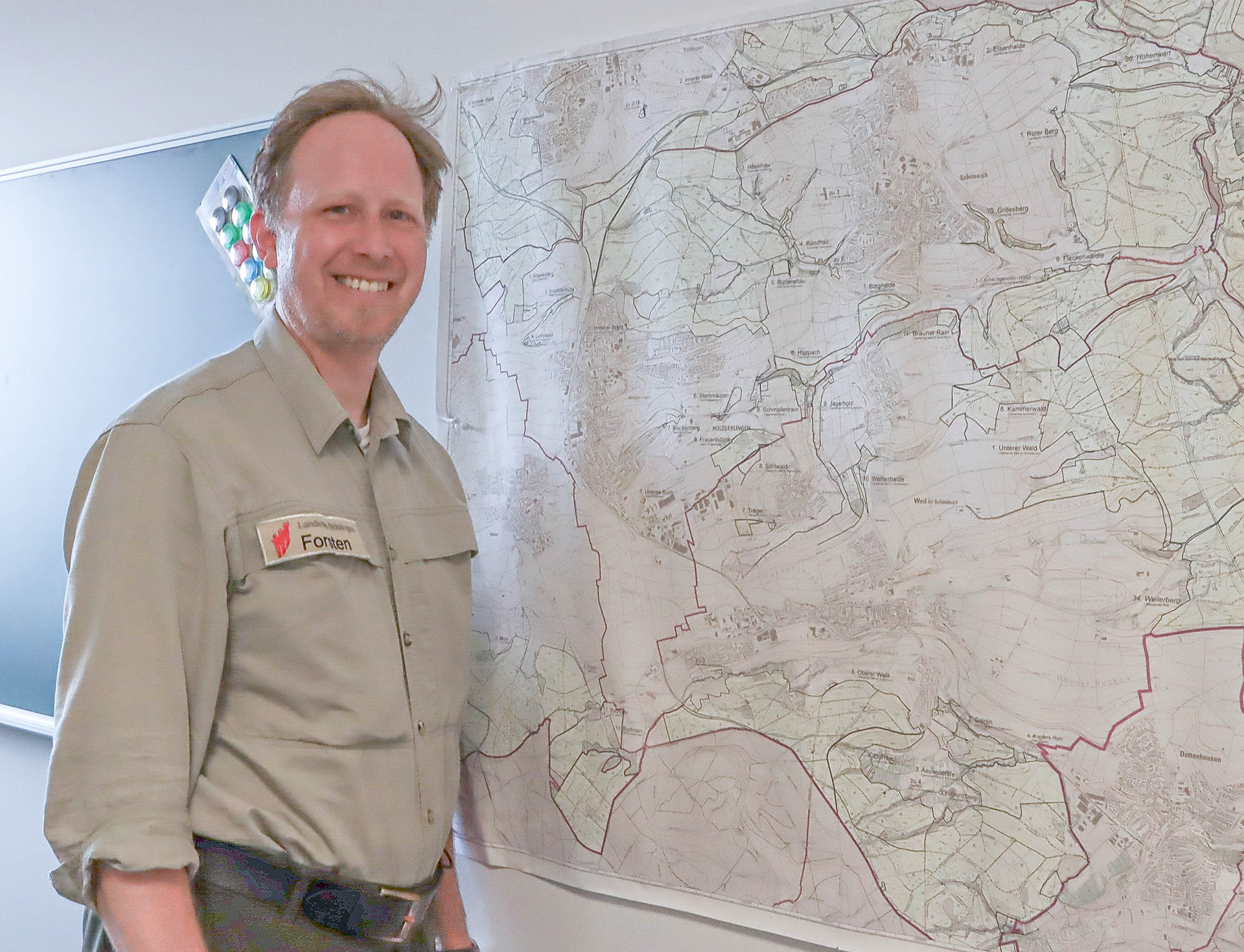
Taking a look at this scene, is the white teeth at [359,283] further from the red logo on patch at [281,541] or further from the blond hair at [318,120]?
the red logo on patch at [281,541]

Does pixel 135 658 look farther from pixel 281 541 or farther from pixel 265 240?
pixel 265 240

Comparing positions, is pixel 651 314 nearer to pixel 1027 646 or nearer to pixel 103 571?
pixel 1027 646

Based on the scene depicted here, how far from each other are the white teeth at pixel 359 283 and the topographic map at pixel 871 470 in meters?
0.29

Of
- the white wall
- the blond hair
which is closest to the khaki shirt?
the blond hair

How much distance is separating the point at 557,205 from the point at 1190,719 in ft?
3.32

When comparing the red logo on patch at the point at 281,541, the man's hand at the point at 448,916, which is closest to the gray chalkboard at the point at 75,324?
the red logo on patch at the point at 281,541

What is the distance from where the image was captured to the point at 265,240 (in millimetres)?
1253

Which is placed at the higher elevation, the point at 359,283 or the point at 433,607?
the point at 359,283

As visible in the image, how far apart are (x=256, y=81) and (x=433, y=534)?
3.34 feet

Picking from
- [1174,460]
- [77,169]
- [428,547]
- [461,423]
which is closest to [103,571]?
[428,547]

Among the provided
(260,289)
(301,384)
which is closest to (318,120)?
(301,384)

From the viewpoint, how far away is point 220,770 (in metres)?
1.04

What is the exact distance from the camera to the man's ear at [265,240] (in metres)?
1.24

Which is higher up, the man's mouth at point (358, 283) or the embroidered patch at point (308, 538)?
the man's mouth at point (358, 283)
